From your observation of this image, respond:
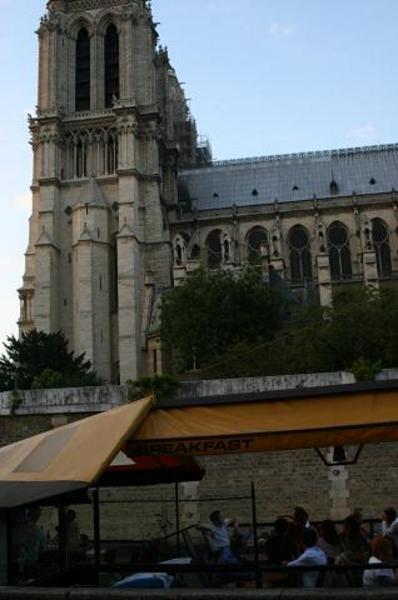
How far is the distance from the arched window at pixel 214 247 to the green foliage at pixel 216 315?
12287 millimetres

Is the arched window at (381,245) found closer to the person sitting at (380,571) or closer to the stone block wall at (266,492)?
the stone block wall at (266,492)

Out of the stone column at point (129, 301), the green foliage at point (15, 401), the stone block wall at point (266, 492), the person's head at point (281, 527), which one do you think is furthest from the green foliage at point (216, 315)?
the person's head at point (281, 527)

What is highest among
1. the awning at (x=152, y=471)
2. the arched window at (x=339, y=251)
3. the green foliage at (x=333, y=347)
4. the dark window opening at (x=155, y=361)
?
the arched window at (x=339, y=251)

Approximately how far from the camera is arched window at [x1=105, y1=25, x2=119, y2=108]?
1917 inches

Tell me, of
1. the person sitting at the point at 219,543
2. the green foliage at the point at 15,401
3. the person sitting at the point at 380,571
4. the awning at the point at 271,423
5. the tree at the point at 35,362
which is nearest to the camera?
the person sitting at the point at 380,571

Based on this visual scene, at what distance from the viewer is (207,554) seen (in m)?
8.62

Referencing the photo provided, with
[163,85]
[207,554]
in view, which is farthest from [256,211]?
[207,554]

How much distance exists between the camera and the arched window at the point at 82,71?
48.9 meters

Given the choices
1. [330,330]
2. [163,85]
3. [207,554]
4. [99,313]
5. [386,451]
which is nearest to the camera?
[207,554]

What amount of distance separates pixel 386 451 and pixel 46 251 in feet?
96.6

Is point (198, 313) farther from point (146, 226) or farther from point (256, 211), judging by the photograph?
point (256, 211)

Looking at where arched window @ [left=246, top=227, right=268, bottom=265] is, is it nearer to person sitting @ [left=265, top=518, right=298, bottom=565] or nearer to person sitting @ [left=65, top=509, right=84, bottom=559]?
person sitting @ [left=65, top=509, right=84, bottom=559]

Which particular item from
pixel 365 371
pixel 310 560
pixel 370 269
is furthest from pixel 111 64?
pixel 310 560

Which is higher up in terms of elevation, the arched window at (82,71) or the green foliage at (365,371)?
the arched window at (82,71)
